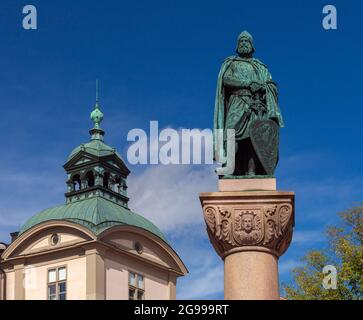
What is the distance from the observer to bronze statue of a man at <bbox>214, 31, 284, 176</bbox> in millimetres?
21531

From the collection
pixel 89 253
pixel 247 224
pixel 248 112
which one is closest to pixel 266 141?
pixel 248 112

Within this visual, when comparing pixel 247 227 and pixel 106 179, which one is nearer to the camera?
pixel 247 227

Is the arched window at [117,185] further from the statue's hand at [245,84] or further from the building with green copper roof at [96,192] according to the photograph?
the statue's hand at [245,84]

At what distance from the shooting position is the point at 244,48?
22.8 meters

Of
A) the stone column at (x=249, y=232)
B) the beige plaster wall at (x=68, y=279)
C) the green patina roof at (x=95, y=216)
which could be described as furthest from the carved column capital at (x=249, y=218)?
the beige plaster wall at (x=68, y=279)

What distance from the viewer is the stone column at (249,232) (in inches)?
804

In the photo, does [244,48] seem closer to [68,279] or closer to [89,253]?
[89,253]

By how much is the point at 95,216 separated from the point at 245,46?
61.0 metres

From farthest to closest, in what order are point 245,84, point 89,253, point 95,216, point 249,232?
point 95,216
point 89,253
point 245,84
point 249,232

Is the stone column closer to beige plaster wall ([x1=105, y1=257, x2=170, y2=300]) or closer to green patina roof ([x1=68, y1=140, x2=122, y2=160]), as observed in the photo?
beige plaster wall ([x1=105, y1=257, x2=170, y2=300])

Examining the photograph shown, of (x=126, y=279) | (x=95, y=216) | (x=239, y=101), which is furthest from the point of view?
(x=126, y=279)
